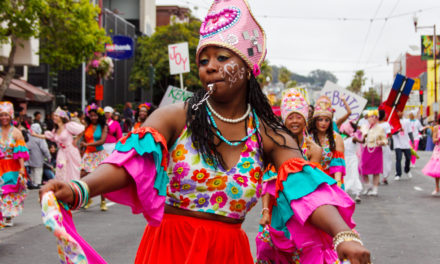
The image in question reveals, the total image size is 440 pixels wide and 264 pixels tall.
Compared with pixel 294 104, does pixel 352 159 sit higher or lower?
lower

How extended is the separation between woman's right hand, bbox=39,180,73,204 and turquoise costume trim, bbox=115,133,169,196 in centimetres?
37

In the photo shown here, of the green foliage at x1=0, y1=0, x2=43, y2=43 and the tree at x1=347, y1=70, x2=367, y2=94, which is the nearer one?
the green foliage at x1=0, y1=0, x2=43, y2=43

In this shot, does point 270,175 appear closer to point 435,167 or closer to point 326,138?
point 326,138

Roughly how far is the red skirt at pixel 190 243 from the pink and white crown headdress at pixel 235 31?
0.79 metres

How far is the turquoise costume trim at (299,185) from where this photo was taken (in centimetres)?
276

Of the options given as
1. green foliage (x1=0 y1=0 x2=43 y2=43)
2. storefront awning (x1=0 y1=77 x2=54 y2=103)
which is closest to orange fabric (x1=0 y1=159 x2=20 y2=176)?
green foliage (x1=0 y1=0 x2=43 y2=43)

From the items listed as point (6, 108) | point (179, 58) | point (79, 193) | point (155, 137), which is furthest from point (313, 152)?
point (179, 58)

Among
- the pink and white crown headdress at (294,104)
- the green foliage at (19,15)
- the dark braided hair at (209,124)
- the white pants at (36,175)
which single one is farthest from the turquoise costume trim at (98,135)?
the dark braided hair at (209,124)

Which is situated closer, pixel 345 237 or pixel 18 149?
pixel 345 237

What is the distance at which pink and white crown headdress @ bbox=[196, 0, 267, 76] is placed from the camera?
118 inches

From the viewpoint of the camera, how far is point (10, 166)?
9375 millimetres

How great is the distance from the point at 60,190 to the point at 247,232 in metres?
6.46

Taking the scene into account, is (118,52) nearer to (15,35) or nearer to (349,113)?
(15,35)

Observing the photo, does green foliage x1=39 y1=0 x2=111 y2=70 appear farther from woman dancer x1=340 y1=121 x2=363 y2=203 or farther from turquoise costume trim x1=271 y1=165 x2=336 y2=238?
turquoise costume trim x1=271 y1=165 x2=336 y2=238
